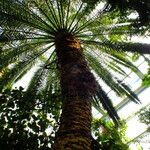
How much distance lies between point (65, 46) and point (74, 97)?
2.05m

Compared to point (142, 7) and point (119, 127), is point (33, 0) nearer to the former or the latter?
point (142, 7)

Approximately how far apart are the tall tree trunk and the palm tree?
2 centimetres

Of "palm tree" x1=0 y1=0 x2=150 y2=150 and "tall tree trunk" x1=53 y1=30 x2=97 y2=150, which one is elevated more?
"palm tree" x1=0 y1=0 x2=150 y2=150

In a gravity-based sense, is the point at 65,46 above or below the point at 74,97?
above

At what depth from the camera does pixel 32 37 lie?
9.80 metres

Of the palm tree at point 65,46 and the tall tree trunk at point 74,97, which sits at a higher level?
the palm tree at point 65,46

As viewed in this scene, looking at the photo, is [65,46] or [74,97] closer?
[74,97]

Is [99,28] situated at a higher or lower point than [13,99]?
higher

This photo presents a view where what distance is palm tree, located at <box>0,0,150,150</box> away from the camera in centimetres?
717

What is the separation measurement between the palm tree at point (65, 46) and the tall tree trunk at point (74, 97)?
0.02 metres

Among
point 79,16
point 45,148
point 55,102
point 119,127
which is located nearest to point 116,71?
point 119,127

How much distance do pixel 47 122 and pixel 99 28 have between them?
4.64m

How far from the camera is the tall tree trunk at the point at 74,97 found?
16.9ft

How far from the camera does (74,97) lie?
6254 mm
